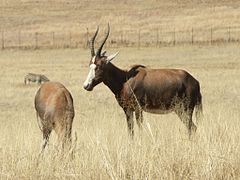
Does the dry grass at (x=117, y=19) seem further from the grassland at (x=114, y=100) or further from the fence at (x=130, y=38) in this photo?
the grassland at (x=114, y=100)

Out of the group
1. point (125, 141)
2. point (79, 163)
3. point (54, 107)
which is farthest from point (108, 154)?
point (54, 107)

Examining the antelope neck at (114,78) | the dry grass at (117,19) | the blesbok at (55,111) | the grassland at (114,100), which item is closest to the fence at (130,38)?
the dry grass at (117,19)

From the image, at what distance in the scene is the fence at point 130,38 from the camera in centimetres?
6475

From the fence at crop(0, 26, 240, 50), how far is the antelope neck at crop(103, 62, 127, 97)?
156 ft

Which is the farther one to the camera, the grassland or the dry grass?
the dry grass

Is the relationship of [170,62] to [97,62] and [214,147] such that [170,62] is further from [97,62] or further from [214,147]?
[214,147]

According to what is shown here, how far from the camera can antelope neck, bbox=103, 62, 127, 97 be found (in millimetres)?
12695

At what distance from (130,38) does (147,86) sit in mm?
61695

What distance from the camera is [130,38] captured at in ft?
243

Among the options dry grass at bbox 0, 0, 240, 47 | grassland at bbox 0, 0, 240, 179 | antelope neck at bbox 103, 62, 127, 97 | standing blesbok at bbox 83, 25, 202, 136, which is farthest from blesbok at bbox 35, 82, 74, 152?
dry grass at bbox 0, 0, 240, 47

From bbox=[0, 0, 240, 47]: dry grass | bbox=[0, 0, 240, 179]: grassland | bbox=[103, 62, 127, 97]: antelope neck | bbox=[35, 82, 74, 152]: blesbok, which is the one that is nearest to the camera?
bbox=[0, 0, 240, 179]: grassland

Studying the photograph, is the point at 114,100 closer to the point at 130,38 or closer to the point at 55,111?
the point at 55,111

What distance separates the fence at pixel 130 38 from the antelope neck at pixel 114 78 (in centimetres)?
4744

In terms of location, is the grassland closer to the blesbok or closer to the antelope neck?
the blesbok
